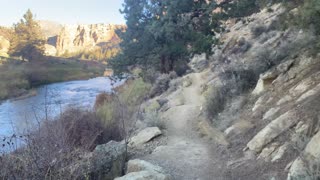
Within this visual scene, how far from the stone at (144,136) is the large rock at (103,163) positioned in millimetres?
1165

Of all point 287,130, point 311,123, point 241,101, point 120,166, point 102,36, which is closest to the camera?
point 311,123

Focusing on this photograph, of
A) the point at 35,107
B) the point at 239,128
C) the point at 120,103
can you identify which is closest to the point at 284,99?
the point at 239,128

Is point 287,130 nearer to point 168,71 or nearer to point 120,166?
point 120,166

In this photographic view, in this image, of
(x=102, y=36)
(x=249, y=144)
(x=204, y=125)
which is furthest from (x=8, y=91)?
(x=102, y=36)

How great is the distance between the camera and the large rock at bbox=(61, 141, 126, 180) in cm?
764

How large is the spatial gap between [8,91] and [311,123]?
37628 millimetres

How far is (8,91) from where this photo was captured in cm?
4006

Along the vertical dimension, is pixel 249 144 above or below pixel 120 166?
above

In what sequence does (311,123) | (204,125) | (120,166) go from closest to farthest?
(311,123) → (120,166) → (204,125)

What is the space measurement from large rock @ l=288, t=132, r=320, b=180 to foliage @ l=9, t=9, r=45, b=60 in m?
64.0

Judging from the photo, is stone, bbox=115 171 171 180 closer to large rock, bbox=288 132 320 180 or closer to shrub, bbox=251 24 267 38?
large rock, bbox=288 132 320 180

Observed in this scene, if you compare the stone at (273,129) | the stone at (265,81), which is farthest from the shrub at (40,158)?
the stone at (265,81)

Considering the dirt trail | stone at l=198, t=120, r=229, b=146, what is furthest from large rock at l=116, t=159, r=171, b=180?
stone at l=198, t=120, r=229, b=146

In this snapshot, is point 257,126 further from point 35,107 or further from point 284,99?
point 35,107
